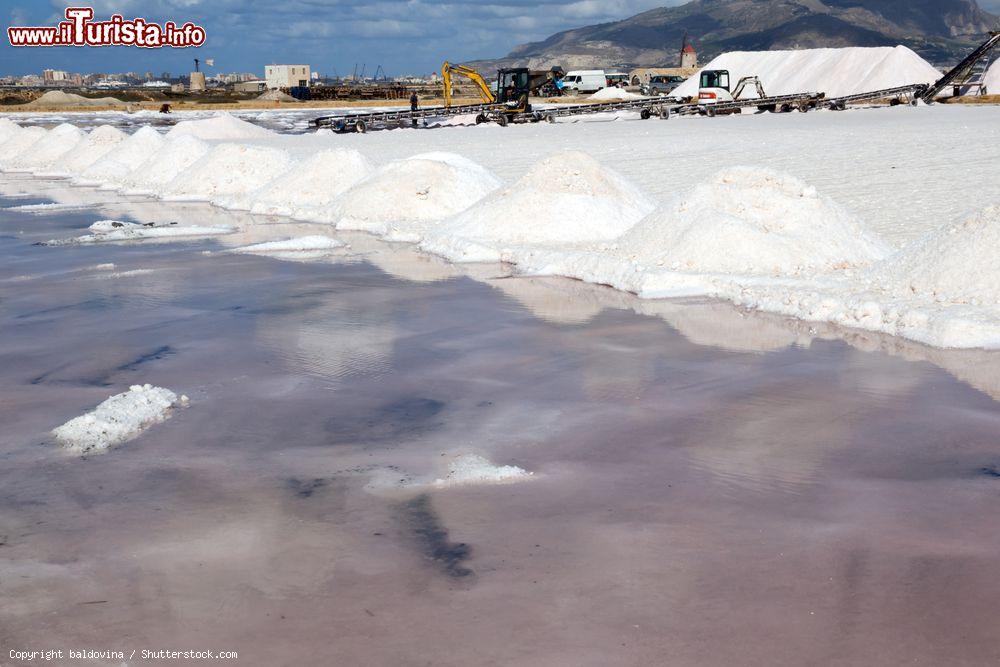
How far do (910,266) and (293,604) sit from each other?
6150 millimetres

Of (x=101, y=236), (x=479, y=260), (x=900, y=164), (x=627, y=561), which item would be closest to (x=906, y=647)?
(x=627, y=561)

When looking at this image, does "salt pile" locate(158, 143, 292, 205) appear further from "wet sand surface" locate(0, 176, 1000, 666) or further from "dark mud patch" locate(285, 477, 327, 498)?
"dark mud patch" locate(285, 477, 327, 498)

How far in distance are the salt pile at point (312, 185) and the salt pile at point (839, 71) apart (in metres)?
28.2

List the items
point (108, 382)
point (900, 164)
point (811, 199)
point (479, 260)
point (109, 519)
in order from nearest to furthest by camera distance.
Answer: point (109, 519) → point (108, 382) → point (811, 199) → point (479, 260) → point (900, 164)

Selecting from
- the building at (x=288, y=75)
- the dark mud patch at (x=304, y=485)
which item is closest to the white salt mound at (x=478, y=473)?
the dark mud patch at (x=304, y=485)

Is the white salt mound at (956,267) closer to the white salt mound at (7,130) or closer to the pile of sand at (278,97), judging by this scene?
the white salt mound at (7,130)

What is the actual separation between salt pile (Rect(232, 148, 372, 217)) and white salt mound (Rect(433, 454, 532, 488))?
11.0m

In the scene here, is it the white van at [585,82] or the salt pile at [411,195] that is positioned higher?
the white van at [585,82]

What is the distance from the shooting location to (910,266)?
815 cm

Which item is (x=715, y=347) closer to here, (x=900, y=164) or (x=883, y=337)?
(x=883, y=337)

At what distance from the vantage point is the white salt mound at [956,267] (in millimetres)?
7578

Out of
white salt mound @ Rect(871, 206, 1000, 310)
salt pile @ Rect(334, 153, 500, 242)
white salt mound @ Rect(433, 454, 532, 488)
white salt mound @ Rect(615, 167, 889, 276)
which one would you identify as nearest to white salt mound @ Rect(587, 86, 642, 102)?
salt pile @ Rect(334, 153, 500, 242)

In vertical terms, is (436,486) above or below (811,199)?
below

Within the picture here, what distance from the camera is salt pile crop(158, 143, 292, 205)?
18484mm
